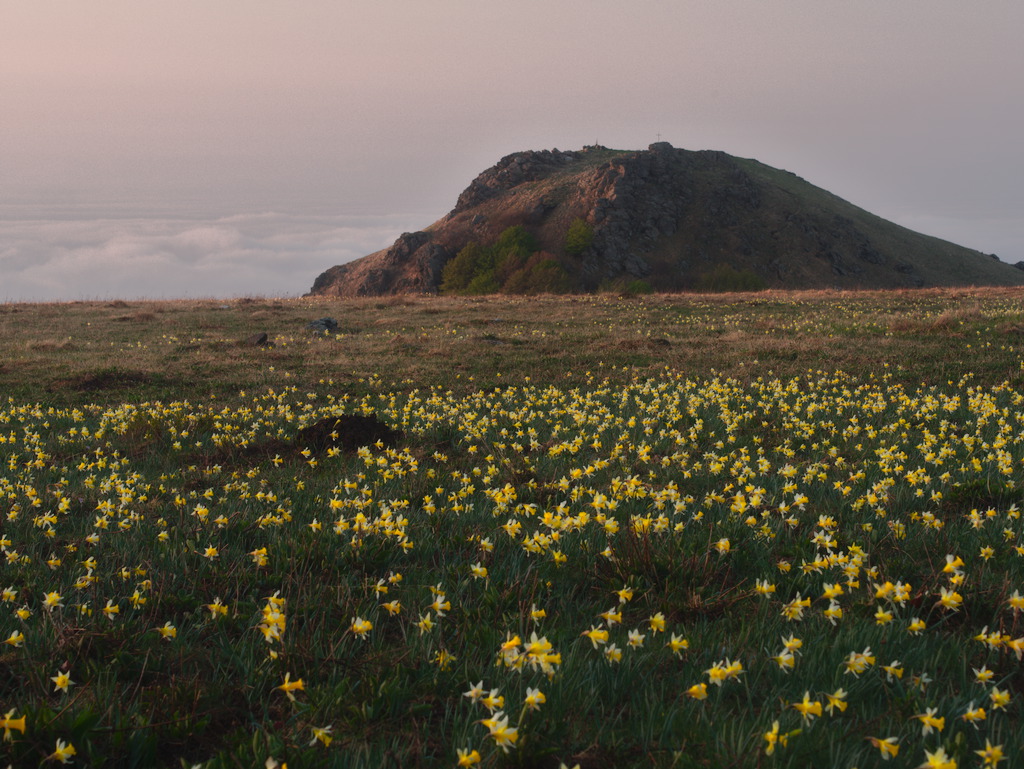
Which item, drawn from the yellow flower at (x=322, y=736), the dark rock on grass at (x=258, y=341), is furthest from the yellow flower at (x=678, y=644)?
the dark rock on grass at (x=258, y=341)

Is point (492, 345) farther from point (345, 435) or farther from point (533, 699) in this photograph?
point (533, 699)

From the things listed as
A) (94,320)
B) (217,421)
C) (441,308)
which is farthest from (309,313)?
(217,421)

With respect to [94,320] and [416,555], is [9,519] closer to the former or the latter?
[416,555]

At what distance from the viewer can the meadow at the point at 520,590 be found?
2502 mm

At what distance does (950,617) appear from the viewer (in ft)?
11.3

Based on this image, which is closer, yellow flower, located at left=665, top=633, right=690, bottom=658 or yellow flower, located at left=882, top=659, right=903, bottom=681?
yellow flower, located at left=882, top=659, right=903, bottom=681

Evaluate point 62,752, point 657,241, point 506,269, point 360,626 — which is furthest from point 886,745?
point 657,241

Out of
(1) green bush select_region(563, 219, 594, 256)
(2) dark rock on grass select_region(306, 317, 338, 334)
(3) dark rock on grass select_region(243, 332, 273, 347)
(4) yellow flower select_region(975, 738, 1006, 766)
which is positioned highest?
(1) green bush select_region(563, 219, 594, 256)

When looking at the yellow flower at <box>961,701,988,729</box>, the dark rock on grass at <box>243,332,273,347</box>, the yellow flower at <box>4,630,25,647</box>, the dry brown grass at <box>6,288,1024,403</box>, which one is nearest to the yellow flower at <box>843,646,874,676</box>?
the yellow flower at <box>961,701,988,729</box>

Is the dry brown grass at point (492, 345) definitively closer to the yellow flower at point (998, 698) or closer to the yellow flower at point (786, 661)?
the yellow flower at point (786, 661)

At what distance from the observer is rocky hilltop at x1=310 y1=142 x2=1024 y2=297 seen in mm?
92938

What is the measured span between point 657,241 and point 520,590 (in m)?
100

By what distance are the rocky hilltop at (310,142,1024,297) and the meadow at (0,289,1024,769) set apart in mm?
78174

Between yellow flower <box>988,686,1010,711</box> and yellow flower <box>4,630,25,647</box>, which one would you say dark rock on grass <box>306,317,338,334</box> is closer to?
yellow flower <box>4,630,25,647</box>
